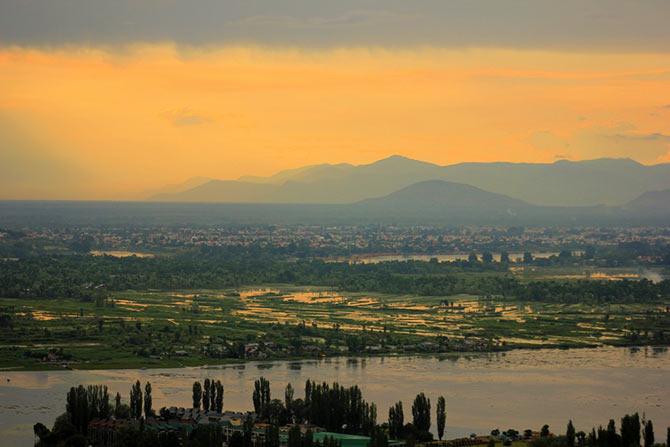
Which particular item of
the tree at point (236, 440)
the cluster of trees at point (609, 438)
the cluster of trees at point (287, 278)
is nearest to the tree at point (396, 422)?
the cluster of trees at point (609, 438)

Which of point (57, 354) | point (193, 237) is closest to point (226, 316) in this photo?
point (57, 354)

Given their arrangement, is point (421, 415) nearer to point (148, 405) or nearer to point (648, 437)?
point (648, 437)

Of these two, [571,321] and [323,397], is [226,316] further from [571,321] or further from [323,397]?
[323,397]

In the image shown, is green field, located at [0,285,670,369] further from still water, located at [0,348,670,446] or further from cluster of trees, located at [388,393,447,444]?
cluster of trees, located at [388,393,447,444]

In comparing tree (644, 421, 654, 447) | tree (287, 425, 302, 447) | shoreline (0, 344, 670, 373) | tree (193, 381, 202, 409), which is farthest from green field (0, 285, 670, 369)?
tree (644, 421, 654, 447)

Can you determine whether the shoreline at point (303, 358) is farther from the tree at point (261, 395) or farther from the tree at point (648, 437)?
the tree at point (648, 437)

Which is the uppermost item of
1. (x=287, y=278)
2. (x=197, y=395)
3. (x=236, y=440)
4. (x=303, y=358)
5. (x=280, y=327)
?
(x=287, y=278)

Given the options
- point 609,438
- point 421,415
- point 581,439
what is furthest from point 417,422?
point 609,438
